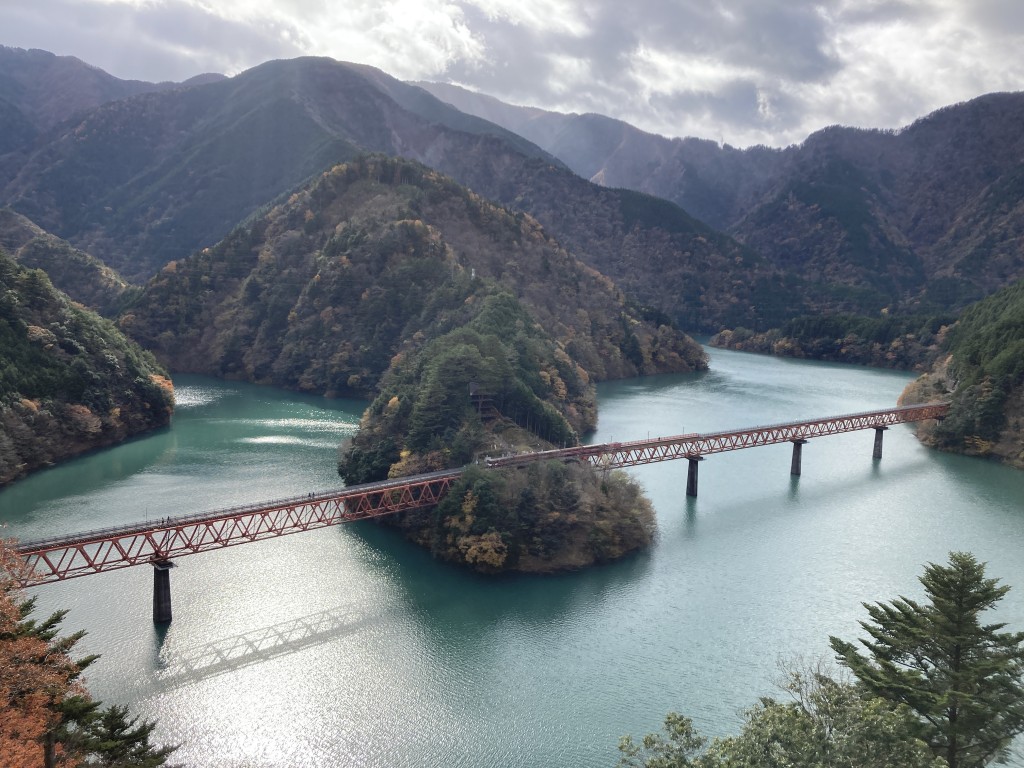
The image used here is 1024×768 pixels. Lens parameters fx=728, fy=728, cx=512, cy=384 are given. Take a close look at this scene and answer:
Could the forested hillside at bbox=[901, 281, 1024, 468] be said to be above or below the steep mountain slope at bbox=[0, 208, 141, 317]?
below

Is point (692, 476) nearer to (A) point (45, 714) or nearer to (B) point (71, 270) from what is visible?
(A) point (45, 714)

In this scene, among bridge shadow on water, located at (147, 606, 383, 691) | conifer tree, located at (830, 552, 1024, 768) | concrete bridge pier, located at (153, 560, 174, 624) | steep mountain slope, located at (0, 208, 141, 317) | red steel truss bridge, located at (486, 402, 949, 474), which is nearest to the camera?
conifer tree, located at (830, 552, 1024, 768)

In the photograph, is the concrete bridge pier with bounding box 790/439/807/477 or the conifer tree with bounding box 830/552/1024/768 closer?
the conifer tree with bounding box 830/552/1024/768

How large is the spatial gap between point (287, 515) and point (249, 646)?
8.46 m

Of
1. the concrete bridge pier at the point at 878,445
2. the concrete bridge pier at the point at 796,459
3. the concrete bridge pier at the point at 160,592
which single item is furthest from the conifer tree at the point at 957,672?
the concrete bridge pier at the point at 878,445

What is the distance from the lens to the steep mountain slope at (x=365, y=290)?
4279 inches

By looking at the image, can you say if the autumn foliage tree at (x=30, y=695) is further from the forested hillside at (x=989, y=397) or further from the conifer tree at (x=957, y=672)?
the forested hillside at (x=989, y=397)

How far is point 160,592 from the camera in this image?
36375mm

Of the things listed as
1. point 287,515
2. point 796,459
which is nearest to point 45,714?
point 287,515

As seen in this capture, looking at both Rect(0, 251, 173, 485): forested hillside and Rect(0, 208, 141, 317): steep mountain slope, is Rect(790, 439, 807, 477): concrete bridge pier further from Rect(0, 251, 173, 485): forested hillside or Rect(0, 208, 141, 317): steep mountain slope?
Rect(0, 208, 141, 317): steep mountain slope

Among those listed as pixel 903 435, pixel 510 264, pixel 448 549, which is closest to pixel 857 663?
pixel 448 549

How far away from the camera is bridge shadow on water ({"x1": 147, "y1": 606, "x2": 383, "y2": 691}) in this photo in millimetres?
32438

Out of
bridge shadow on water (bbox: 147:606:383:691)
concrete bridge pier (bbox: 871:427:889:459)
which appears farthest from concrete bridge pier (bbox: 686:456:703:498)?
bridge shadow on water (bbox: 147:606:383:691)

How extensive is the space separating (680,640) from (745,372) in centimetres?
11235
